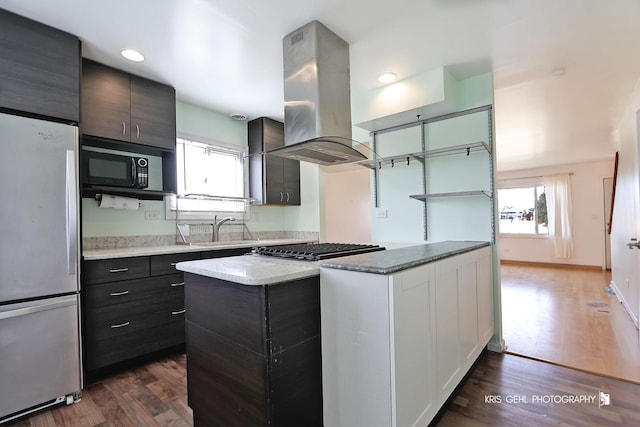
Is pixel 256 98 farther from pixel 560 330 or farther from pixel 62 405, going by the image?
pixel 560 330

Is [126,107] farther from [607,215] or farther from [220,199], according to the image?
[607,215]

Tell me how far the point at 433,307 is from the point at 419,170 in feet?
5.80

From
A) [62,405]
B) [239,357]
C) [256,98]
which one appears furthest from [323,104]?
[62,405]

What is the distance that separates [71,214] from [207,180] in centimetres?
166

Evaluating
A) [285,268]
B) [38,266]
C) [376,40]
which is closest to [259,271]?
[285,268]

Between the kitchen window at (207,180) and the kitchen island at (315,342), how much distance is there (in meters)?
1.89

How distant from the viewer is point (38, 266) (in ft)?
6.19

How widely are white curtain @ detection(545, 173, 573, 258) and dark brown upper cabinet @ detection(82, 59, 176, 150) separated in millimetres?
7750

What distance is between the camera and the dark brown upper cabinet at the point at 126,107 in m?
2.42

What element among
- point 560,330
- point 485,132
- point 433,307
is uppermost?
point 485,132

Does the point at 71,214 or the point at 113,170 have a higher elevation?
the point at 113,170

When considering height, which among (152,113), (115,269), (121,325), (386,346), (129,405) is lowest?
(129,405)

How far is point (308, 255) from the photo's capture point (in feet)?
5.55

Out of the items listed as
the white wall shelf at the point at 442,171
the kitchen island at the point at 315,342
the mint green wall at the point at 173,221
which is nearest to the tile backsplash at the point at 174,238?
the mint green wall at the point at 173,221
